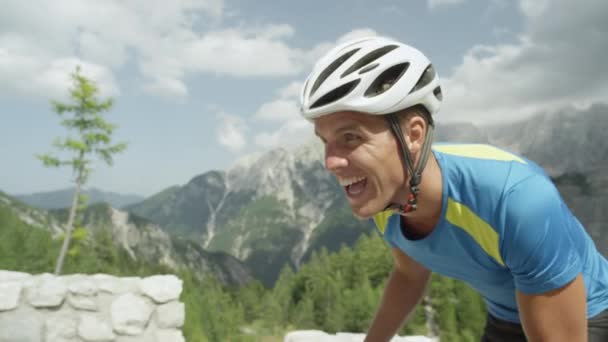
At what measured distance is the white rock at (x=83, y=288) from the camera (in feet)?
12.7

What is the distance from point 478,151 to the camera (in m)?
1.45

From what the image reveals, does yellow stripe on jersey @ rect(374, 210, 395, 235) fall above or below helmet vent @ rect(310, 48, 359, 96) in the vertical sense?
below

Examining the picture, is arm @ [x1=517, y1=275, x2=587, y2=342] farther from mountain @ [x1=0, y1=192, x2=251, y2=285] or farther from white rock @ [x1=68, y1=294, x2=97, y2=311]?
mountain @ [x1=0, y1=192, x2=251, y2=285]

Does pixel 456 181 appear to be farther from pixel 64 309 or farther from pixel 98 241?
pixel 98 241

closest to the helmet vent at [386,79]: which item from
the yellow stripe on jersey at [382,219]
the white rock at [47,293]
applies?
the yellow stripe on jersey at [382,219]

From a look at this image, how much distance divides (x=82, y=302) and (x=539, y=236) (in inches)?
160

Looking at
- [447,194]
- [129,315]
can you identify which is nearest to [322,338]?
[129,315]

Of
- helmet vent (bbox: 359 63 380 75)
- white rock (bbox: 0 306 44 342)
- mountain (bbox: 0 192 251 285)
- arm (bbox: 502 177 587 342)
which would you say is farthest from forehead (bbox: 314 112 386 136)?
mountain (bbox: 0 192 251 285)

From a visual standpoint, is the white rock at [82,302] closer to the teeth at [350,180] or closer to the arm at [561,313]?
the teeth at [350,180]

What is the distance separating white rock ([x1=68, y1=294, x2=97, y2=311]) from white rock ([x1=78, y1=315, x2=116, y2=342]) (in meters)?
0.10

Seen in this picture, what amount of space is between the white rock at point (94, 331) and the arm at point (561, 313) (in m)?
3.80

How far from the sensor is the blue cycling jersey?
114 cm

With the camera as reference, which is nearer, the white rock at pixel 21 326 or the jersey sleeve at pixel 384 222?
the jersey sleeve at pixel 384 222

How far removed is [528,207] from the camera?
1.12m
